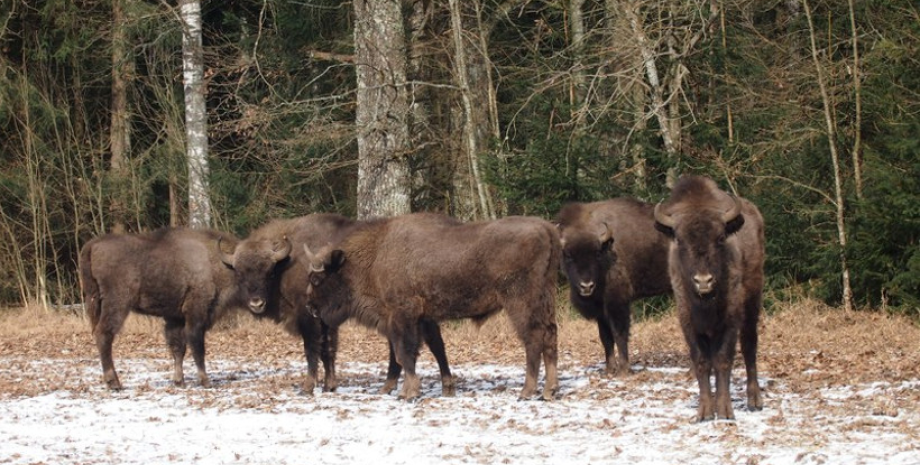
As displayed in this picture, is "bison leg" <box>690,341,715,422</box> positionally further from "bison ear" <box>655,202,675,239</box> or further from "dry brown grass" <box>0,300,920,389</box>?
"dry brown grass" <box>0,300,920,389</box>

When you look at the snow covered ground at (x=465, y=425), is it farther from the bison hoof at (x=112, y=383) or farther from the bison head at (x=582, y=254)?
the bison head at (x=582, y=254)

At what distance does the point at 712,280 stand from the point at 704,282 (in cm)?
8

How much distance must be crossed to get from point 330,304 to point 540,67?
33.3 ft

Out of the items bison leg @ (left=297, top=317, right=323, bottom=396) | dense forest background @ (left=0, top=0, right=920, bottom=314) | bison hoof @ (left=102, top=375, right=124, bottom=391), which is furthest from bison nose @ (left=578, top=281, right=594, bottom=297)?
dense forest background @ (left=0, top=0, right=920, bottom=314)

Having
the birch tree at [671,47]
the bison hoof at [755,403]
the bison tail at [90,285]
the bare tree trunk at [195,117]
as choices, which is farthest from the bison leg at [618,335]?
the bare tree trunk at [195,117]

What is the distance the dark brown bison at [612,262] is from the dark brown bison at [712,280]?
2653 mm

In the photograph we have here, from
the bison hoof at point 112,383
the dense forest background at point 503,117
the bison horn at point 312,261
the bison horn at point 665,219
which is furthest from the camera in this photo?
the dense forest background at point 503,117

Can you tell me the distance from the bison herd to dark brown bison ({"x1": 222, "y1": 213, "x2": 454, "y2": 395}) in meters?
0.02

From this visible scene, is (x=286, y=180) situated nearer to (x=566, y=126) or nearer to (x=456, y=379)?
(x=566, y=126)

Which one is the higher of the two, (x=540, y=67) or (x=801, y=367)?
(x=540, y=67)

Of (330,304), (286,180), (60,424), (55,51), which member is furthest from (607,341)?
(55,51)

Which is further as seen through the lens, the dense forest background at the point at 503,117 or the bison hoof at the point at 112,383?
the dense forest background at the point at 503,117

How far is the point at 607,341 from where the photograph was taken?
14.4 metres

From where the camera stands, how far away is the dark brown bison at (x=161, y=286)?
14711 millimetres
